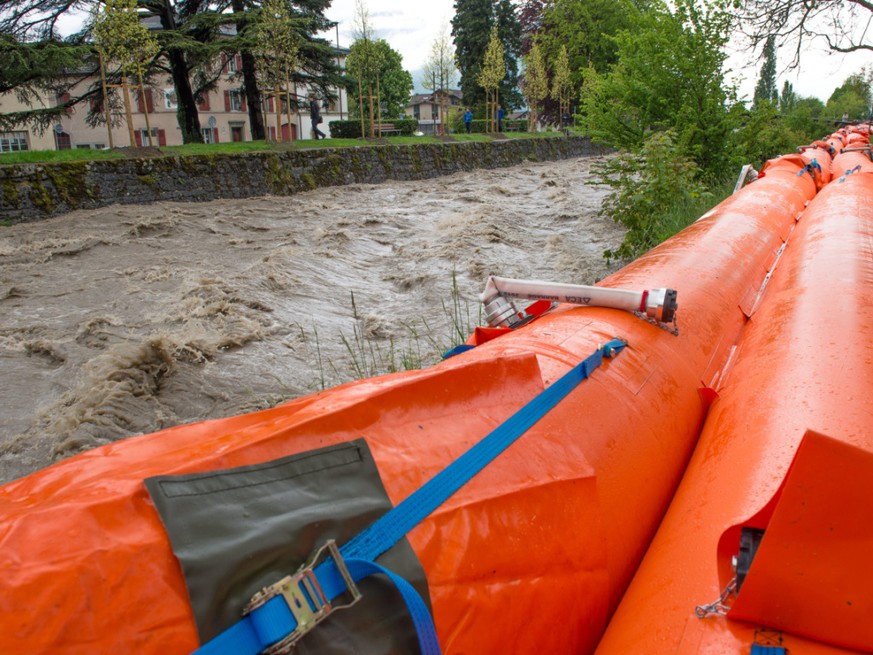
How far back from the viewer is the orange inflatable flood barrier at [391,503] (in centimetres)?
96

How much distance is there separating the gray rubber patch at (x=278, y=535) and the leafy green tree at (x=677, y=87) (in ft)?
33.1

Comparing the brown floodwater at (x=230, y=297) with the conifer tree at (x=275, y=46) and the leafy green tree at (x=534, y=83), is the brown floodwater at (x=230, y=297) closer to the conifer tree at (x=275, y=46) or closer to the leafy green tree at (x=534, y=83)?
the conifer tree at (x=275, y=46)

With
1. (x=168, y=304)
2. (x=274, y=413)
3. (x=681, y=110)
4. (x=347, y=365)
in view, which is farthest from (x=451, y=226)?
(x=274, y=413)

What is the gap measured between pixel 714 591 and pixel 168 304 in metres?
7.08

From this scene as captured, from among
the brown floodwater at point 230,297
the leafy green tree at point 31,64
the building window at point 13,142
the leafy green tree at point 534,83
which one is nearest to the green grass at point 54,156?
the brown floodwater at point 230,297

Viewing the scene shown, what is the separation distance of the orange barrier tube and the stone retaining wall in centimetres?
1250

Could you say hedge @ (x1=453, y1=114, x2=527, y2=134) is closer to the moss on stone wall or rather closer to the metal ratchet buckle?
the moss on stone wall

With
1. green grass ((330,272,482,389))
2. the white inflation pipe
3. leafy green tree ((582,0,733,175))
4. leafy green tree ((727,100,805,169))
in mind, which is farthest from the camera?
leafy green tree ((727,100,805,169))

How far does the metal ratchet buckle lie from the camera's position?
98cm

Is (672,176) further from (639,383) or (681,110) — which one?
(639,383)

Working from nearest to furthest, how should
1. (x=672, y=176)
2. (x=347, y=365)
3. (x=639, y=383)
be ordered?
(x=639, y=383) → (x=347, y=365) → (x=672, y=176)

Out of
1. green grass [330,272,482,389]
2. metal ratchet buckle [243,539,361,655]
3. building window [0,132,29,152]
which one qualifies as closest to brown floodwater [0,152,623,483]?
green grass [330,272,482,389]

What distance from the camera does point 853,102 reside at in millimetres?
46250

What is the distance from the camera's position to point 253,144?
61.1 ft
